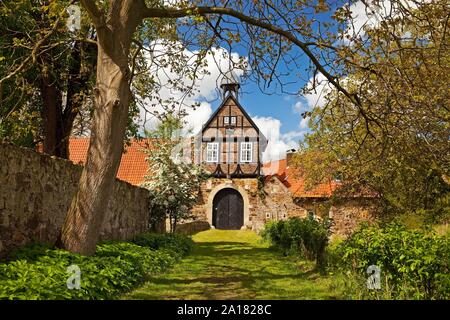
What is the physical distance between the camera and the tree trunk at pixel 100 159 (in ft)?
25.2

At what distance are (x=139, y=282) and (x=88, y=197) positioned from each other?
202cm

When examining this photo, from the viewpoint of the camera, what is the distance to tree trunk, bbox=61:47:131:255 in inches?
303

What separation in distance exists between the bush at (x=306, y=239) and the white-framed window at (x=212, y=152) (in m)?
14.1

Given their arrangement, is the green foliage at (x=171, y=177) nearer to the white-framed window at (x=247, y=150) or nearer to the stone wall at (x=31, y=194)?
the stone wall at (x=31, y=194)

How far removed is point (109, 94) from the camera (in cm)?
771

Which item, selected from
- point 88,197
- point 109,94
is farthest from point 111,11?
point 88,197

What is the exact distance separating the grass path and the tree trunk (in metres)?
1.40

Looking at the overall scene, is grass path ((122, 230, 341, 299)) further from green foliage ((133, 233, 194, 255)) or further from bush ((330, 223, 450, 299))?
green foliage ((133, 233, 194, 255))

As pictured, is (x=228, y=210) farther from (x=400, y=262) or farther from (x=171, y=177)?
(x=400, y=262)

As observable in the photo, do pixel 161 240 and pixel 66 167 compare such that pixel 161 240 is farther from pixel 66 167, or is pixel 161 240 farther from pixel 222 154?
pixel 222 154

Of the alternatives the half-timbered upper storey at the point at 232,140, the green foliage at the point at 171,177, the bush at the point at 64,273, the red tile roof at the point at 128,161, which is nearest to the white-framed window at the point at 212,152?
the half-timbered upper storey at the point at 232,140

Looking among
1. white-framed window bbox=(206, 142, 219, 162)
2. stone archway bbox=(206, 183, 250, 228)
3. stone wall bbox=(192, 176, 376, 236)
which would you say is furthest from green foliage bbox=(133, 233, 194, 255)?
white-framed window bbox=(206, 142, 219, 162)

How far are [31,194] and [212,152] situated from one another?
2346cm

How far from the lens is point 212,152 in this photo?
1243 inches
